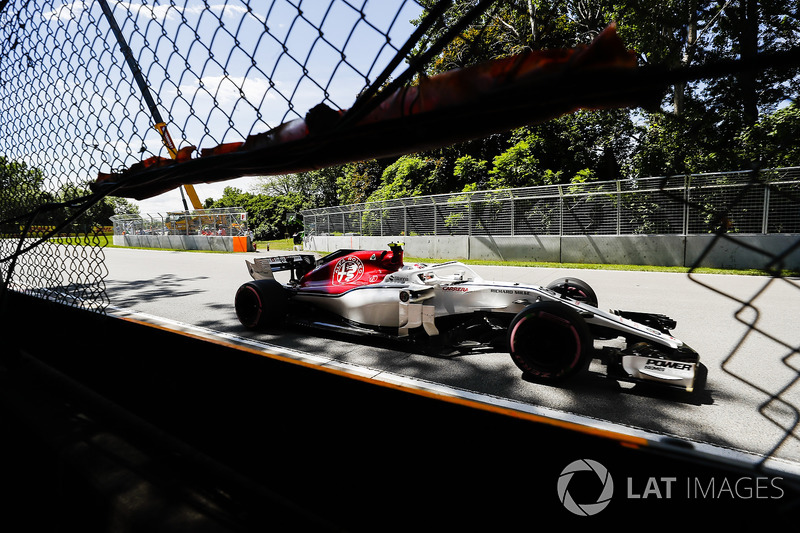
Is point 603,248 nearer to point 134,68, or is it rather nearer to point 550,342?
point 550,342

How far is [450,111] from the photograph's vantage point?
2.73ft

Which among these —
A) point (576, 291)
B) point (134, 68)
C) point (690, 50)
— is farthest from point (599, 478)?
point (576, 291)

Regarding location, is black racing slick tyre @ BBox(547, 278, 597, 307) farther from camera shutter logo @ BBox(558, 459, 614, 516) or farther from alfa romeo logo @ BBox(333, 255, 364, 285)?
camera shutter logo @ BBox(558, 459, 614, 516)

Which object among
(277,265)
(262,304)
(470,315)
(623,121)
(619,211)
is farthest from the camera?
(623,121)

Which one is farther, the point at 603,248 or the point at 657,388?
the point at 603,248

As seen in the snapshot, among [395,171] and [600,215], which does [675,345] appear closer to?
[600,215]

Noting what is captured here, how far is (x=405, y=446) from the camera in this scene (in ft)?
3.83

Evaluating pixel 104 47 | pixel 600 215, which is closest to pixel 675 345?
pixel 104 47

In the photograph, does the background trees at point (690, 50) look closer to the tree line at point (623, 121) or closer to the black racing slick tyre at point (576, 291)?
the tree line at point (623, 121)

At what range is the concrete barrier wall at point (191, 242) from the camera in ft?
65.4

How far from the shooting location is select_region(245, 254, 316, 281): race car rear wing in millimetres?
5664

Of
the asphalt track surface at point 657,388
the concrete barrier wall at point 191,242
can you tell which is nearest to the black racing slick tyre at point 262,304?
the asphalt track surface at point 657,388

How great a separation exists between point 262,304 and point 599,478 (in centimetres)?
423

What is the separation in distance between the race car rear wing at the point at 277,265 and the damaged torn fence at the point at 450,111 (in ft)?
15.0
